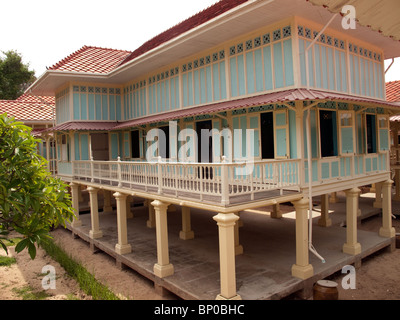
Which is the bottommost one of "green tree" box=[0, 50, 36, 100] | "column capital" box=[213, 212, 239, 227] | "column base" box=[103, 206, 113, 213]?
"column base" box=[103, 206, 113, 213]

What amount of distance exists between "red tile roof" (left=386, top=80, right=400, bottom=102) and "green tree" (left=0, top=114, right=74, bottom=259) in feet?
66.3

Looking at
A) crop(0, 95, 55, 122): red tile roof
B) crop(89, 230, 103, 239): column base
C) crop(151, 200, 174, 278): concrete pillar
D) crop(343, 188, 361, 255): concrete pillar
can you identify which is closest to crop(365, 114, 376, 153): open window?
crop(343, 188, 361, 255): concrete pillar

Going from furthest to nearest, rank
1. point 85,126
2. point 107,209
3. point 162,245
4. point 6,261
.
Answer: point 107,209
point 85,126
point 6,261
point 162,245

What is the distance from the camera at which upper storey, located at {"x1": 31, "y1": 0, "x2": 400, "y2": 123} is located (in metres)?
9.89

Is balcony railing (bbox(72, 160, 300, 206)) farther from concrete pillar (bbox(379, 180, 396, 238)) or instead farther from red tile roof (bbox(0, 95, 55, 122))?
red tile roof (bbox(0, 95, 55, 122))

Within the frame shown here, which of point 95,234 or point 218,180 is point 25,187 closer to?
point 218,180

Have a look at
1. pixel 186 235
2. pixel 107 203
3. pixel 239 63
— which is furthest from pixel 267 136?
pixel 107 203

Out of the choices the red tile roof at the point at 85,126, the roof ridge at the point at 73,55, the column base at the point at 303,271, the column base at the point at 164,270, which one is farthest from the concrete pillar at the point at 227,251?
the roof ridge at the point at 73,55

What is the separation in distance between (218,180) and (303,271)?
3802 mm

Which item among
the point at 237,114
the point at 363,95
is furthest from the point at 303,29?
the point at 363,95

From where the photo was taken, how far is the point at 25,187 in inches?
249

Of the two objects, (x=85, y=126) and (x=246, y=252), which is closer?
(x=246, y=252)

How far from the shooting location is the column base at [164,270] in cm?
1009

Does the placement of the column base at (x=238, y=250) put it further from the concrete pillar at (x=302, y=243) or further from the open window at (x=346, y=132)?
the open window at (x=346, y=132)
